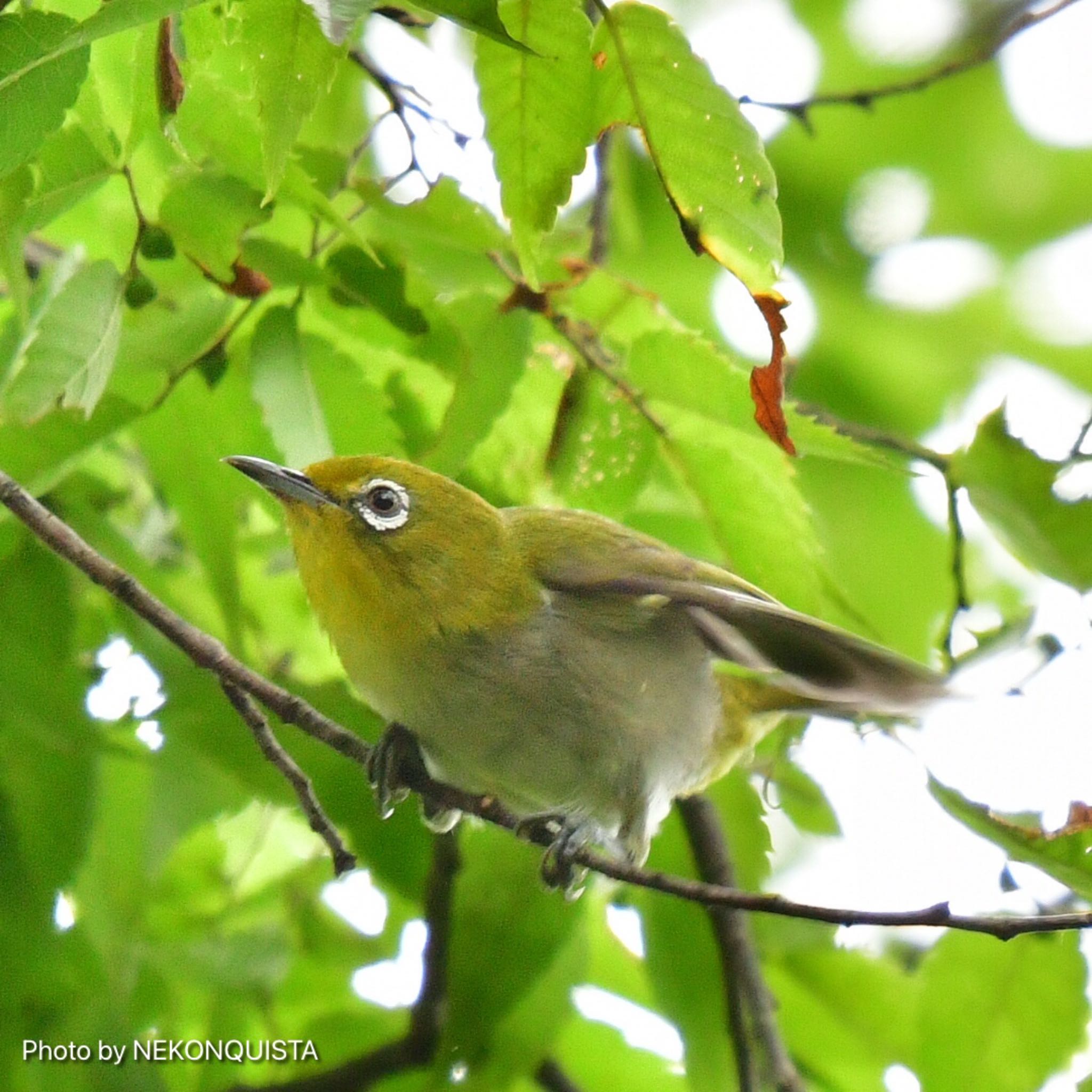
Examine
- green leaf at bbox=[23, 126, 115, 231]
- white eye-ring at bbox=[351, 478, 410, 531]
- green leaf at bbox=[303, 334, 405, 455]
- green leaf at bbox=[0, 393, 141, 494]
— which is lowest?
white eye-ring at bbox=[351, 478, 410, 531]

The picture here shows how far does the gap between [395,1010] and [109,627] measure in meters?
1.39

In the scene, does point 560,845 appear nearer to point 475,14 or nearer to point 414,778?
point 414,778

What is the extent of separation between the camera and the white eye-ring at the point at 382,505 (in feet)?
11.5

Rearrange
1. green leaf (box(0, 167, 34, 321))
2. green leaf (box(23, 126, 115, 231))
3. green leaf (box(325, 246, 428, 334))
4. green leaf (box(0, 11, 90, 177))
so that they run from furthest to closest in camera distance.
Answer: green leaf (box(325, 246, 428, 334)), green leaf (box(23, 126, 115, 231)), green leaf (box(0, 167, 34, 321)), green leaf (box(0, 11, 90, 177))

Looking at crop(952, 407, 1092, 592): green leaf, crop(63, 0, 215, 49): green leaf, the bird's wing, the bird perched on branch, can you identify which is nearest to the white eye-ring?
the bird perched on branch

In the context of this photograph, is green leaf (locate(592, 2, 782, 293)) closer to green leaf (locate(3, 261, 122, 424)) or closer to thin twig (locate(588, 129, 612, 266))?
green leaf (locate(3, 261, 122, 424))

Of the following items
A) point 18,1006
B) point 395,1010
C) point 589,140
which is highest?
point 589,140

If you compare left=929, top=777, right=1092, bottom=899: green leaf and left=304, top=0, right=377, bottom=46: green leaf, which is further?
left=929, top=777, right=1092, bottom=899: green leaf

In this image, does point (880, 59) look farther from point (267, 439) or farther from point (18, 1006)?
point (18, 1006)

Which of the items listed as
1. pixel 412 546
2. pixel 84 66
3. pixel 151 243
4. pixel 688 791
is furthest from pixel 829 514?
pixel 84 66

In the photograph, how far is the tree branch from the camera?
212cm

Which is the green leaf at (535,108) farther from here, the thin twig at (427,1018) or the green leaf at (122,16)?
the thin twig at (427,1018)

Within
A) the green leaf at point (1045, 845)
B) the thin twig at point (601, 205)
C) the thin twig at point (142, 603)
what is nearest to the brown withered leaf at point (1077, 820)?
the green leaf at point (1045, 845)

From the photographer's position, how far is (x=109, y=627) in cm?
359
